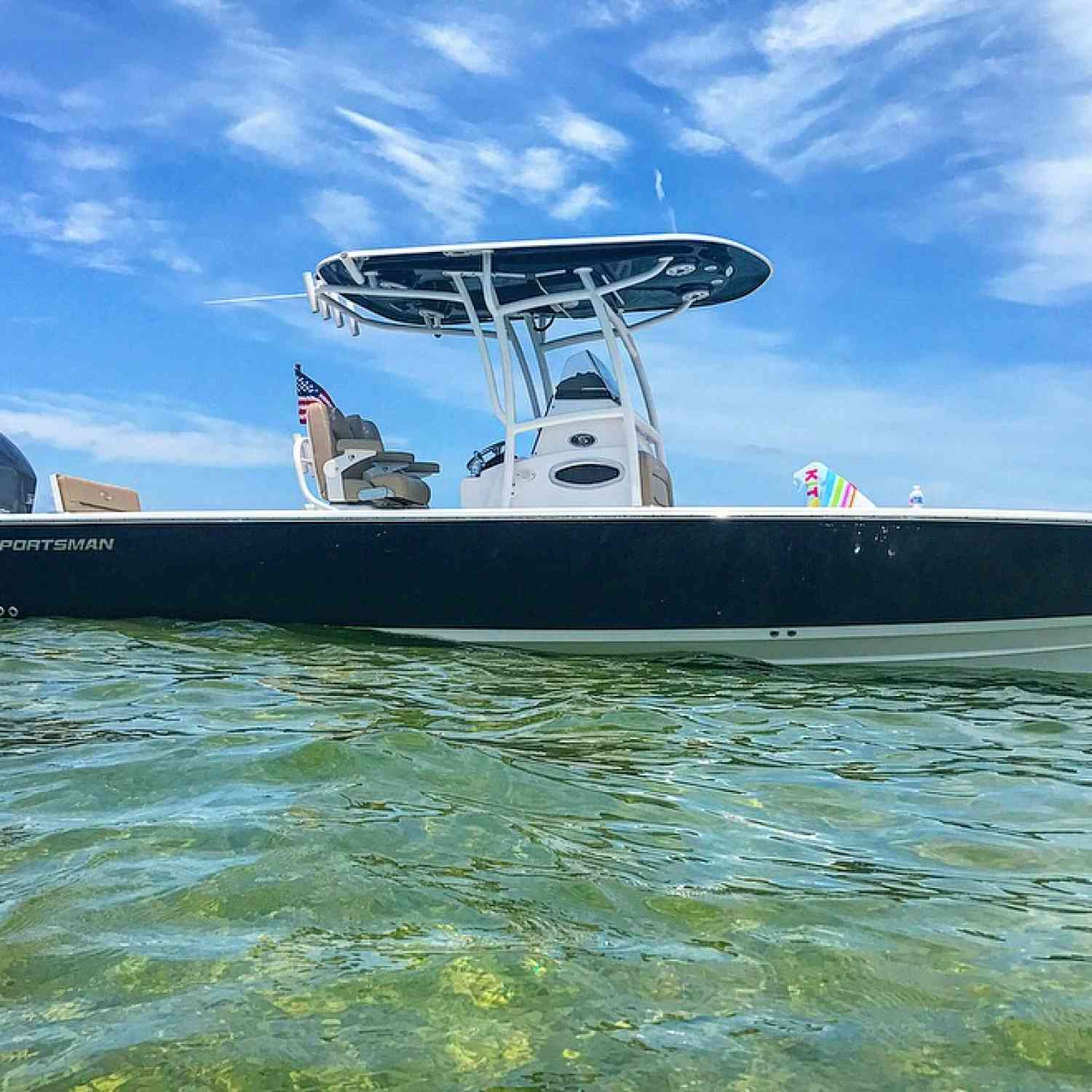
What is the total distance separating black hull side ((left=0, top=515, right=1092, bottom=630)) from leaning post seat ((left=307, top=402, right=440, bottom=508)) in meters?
1.05

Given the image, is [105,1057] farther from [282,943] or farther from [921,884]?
[921,884]

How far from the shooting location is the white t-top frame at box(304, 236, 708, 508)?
7371 millimetres

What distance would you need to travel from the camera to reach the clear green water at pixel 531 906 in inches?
53.7

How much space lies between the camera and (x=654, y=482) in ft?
25.1

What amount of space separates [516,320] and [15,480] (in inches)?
178

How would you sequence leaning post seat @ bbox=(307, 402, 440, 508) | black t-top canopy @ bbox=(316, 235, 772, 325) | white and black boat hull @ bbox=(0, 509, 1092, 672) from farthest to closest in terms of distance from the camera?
leaning post seat @ bbox=(307, 402, 440, 508)
black t-top canopy @ bbox=(316, 235, 772, 325)
white and black boat hull @ bbox=(0, 509, 1092, 672)

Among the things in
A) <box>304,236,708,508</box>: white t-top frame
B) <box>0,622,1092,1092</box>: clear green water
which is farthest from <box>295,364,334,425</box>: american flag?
<box>0,622,1092,1092</box>: clear green water

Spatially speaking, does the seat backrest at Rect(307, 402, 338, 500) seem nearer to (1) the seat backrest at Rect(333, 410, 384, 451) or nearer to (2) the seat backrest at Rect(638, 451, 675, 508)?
(1) the seat backrest at Rect(333, 410, 384, 451)

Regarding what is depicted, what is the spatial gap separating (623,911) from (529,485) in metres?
5.59

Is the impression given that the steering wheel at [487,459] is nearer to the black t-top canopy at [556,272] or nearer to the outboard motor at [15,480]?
the black t-top canopy at [556,272]

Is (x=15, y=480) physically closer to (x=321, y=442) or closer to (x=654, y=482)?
(x=321, y=442)

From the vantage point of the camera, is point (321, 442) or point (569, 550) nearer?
point (569, 550)

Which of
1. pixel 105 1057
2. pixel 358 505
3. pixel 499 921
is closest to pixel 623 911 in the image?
pixel 499 921

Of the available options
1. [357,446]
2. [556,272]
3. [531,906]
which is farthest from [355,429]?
[531,906]
